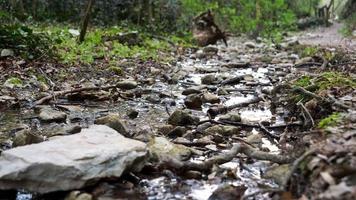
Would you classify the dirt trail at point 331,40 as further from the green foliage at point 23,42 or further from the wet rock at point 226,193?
the wet rock at point 226,193

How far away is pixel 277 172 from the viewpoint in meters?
3.24

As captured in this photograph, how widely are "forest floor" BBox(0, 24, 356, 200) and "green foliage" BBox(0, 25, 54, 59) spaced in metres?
0.40

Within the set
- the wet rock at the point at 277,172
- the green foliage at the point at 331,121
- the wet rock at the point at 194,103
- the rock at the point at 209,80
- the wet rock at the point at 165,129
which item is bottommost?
the rock at the point at 209,80

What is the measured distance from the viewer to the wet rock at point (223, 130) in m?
4.45

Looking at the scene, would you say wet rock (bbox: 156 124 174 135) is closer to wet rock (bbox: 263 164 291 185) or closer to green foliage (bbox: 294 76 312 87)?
wet rock (bbox: 263 164 291 185)

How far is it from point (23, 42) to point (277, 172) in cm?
607

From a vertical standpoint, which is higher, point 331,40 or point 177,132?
point 177,132

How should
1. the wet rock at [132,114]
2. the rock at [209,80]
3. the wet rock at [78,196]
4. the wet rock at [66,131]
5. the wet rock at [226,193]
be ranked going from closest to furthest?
the wet rock at [78,196]
the wet rock at [226,193]
the wet rock at [66,131]
the wet rock at [132,114]
the rock at [209,80]

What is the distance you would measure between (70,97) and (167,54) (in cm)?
587

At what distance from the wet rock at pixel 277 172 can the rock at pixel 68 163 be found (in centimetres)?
87

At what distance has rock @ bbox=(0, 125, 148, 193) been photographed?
2832 mm

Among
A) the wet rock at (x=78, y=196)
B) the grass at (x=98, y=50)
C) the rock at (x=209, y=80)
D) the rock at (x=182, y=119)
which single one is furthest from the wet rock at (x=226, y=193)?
the grass at (x=98, y=50)

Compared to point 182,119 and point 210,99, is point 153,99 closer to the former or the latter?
point 210,99

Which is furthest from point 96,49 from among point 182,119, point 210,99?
point 182,119
